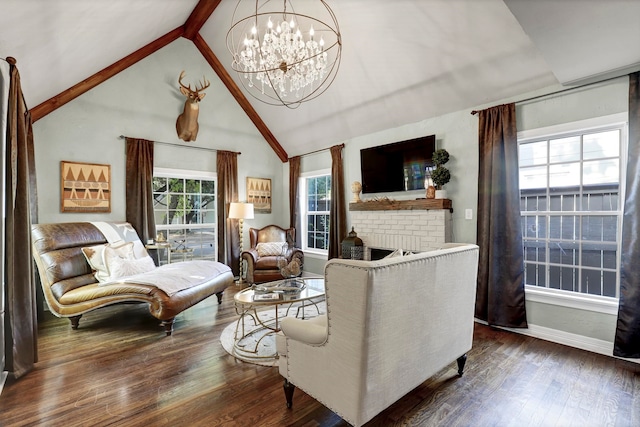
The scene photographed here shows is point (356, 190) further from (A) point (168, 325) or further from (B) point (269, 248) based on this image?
(A) point (168, 325)

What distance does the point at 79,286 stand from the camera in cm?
324

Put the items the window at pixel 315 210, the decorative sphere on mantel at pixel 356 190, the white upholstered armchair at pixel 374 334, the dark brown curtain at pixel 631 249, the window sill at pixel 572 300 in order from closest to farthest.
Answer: the white upholstered armchair at pixel 374 334, the dark brown curtain at pixel 631 249, the window sill at pixel 572 300, the decorative sphere on mantel at pixel 356 190, the window at pixel 315 210

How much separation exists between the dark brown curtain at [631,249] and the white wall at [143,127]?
17.0ft

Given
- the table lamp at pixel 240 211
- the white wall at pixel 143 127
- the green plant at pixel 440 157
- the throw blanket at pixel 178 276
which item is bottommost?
the throw blanket at pixel 178 276

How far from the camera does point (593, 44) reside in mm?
2137

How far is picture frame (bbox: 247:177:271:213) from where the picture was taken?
5.93 metres

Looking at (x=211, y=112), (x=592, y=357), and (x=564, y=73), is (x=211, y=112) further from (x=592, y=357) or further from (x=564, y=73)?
(x=592, y=357)

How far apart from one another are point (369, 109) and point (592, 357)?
370 cm

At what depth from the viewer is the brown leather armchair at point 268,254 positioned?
16.1 ft

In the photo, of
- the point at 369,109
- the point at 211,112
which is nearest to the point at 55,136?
the point at 211,112

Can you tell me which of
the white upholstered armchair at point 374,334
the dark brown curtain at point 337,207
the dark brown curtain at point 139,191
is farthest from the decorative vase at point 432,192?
the dark brown curtain at point 139,191

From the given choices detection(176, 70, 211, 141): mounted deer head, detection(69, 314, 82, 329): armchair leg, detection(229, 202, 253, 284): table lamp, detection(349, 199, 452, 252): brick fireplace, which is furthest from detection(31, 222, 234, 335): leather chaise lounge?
detection(349, 199, 452, 252): brick fireplace

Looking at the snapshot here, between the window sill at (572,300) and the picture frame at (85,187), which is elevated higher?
the picture frame at (85,187)

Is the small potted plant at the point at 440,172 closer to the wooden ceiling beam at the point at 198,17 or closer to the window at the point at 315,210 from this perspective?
the window at the point at 315,210
